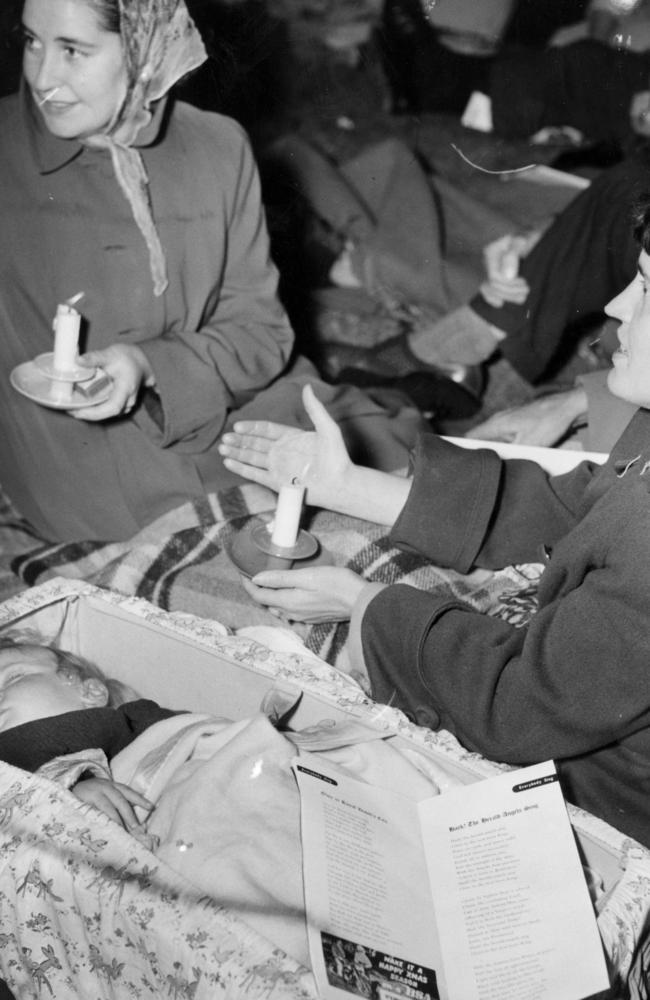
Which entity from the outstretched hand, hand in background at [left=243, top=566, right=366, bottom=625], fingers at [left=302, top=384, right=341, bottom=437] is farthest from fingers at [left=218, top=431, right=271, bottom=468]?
hand in background at [left=243, top=566, right=366, bottom=625]

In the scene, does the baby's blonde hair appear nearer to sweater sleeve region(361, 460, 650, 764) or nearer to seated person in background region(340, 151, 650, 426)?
sweater sleeve region(361, 460, 650, 764)

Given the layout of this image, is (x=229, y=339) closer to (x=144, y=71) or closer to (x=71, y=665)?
(x=144, y=71)

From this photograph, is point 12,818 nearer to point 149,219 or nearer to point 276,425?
point 276,425

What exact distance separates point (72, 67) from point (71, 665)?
2.45ft

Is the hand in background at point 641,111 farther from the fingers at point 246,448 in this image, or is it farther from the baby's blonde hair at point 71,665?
the baby's blonde hair at point 71,665

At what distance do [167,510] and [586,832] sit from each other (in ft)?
2.83

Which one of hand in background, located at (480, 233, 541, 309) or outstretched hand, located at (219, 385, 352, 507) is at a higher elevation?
outstretched hand, located at (219, 385, 352, 507)

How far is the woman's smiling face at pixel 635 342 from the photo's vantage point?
3.85 feet

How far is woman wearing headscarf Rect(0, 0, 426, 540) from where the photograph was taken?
4.79 ft

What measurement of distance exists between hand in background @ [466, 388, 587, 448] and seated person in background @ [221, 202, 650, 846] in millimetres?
299

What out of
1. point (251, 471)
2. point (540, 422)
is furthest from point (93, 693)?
point (540, 422)

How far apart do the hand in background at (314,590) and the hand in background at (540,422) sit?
0.55 metres

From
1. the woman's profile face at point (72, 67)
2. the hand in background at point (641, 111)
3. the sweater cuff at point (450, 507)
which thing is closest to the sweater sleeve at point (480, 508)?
the sweater cuff at point (450, 507)

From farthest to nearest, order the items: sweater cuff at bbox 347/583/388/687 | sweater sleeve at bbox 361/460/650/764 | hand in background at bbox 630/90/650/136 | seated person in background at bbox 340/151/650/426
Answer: hand in background at bbox 630/90/650/136 → seated person in background at bbox 340/151/650/426 → sweater cuff at bbox 347/583/388/687 → sweater sleeve at bbox 361/460/650/764
